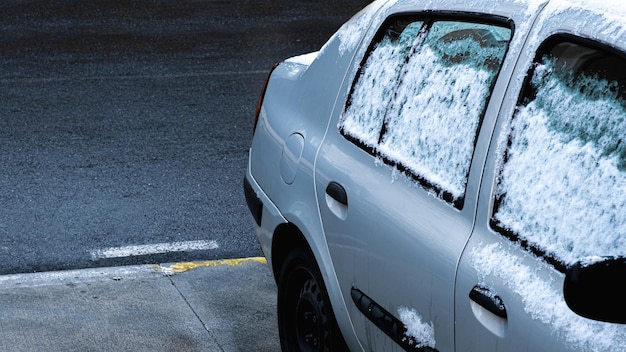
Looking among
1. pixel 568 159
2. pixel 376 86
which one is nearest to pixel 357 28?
pixel 376 86

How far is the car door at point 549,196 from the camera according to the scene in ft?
8.61

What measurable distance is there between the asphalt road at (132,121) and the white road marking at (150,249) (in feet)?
0.04

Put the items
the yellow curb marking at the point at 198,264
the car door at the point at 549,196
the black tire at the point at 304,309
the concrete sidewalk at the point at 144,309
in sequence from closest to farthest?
the car door at the point at 549,196
the black tire at the point at 304,309
the concrete sidewalk at the point at 144,309
the yellow curb marking at the point at 198,264

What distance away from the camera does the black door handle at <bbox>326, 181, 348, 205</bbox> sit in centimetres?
373

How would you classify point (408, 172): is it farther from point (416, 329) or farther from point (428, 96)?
point (416, 329)

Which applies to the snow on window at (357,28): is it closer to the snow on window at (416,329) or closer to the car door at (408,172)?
the car door at (408,172)

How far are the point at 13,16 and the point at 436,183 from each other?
34.3 ft

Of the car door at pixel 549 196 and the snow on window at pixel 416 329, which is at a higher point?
the car door at pixel 549 196

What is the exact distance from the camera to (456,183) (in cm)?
317

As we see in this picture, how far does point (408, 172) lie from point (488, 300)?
70cm

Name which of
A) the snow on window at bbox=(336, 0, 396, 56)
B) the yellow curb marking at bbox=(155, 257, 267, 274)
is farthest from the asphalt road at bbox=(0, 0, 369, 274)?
the snow on window at bbox=(336, 0, 396, 56)

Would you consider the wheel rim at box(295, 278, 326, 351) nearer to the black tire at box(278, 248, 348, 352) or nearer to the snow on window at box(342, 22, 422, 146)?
the black tire at box(278, 248, 348, 352)

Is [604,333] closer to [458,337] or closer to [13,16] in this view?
[458,337]

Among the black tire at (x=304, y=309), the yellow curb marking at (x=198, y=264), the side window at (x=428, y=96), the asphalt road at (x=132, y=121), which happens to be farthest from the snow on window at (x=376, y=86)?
the asphalt road at (x=132, y=121)
